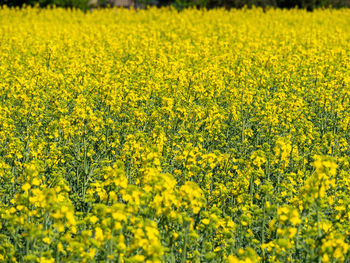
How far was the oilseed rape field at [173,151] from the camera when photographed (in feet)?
12.7

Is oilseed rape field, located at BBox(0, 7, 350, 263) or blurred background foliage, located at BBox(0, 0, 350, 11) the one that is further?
blurred background foliage, located at BBox(0, 0, 350, 11)

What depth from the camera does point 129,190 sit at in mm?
3779

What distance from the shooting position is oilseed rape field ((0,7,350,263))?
3865 mm

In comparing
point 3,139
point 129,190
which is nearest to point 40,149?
point 3,139

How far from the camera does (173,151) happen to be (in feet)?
20.7

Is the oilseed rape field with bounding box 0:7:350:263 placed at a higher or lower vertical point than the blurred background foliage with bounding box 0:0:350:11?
lower

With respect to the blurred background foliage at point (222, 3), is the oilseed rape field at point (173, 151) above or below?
below

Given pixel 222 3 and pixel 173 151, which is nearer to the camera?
pixel 173 151

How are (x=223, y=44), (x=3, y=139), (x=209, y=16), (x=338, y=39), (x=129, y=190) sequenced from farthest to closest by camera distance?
(x=209, y=16) < (x=338, y=39) < (x=223, y=44) < (x=3, y=139) < (x=129, y=190)

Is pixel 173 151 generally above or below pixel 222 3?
below

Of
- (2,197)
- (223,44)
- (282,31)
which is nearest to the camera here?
(2,197)

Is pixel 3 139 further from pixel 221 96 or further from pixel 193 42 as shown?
pixel 193 42

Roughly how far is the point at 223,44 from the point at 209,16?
8.82m

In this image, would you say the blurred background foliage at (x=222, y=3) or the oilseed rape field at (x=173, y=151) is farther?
the blurred background foliage at (x=222, y=3)
